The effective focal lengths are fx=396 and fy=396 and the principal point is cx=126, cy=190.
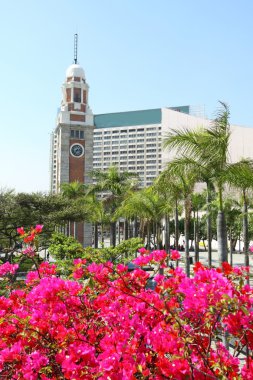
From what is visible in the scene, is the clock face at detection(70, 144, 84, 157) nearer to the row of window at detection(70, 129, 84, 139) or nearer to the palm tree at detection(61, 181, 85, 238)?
the row of window at detection(70, 129, 84, 139)

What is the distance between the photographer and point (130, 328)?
3430 millimetres

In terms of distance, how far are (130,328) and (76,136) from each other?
4208cm

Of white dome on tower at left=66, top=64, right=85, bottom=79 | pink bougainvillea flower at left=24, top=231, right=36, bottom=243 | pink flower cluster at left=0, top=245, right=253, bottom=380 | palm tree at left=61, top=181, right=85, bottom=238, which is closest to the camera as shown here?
pink flower cluster at left=0, top=245, right=253, bottom=380

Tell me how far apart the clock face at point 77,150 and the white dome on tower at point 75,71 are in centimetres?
865

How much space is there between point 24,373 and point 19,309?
124cm

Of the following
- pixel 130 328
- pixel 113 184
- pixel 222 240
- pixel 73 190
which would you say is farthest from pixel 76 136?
pixel 130 328

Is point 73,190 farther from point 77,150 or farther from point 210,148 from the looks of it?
point 210,148

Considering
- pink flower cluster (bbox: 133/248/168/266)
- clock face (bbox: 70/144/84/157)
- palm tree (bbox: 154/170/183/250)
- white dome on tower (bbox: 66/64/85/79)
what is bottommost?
pink flower cluster (bbox: 133/248/168/266)

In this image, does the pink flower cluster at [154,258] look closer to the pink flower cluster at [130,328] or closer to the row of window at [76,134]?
the pink flower cluster at [130,328]

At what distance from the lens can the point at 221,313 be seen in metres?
3.33

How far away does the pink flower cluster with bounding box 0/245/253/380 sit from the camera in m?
2.74

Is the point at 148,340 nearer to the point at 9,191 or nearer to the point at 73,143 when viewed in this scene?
the point at 9,191

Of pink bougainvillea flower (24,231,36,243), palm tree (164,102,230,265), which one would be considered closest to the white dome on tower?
palm tree (164,102,230,265)

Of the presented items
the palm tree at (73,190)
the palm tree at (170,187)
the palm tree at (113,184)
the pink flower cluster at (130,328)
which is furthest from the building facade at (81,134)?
the pink flower cluster at (130,328)
